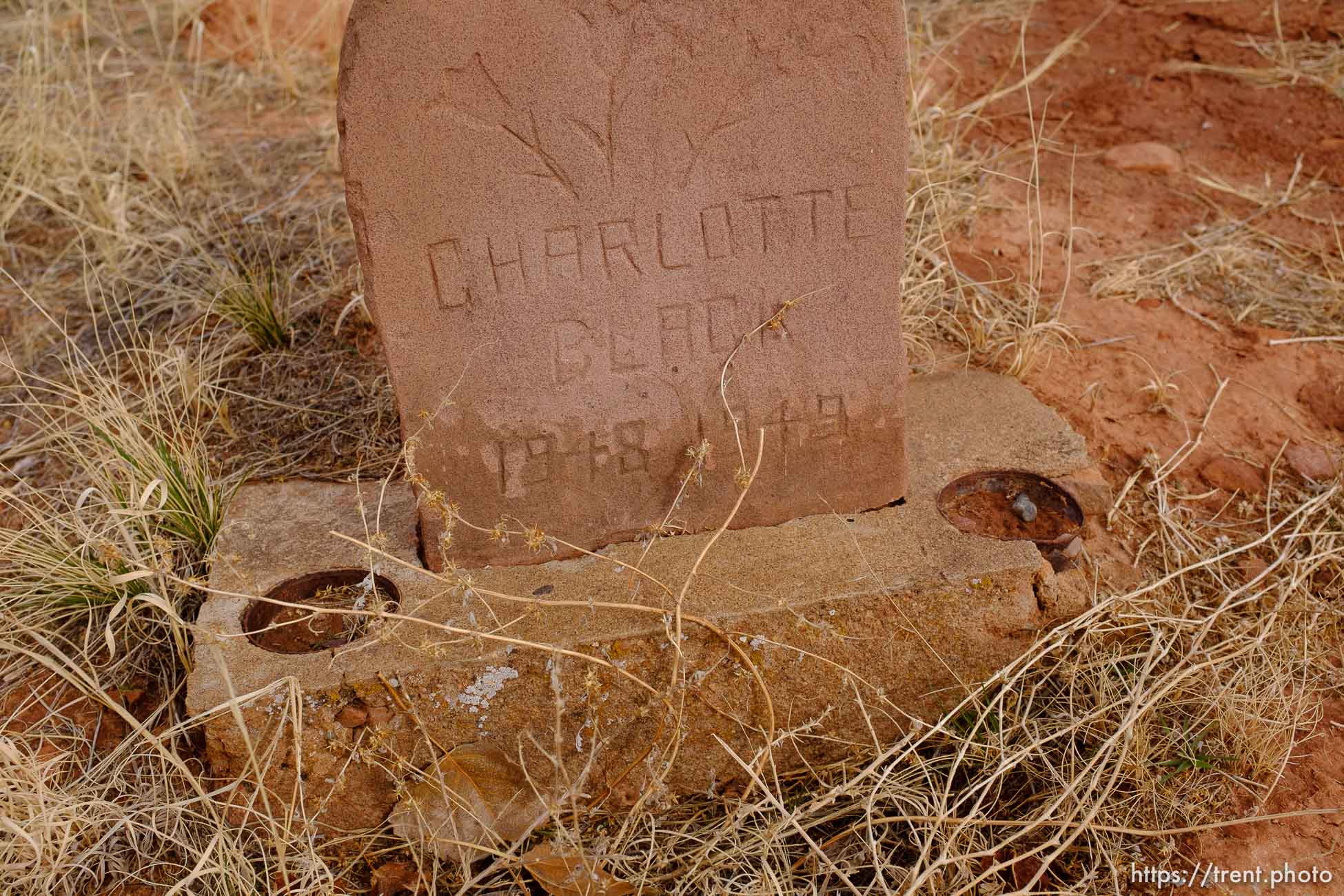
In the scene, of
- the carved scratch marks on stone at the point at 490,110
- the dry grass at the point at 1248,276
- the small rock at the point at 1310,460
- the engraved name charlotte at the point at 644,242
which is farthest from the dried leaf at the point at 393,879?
the dry grass at the point at 1248,276

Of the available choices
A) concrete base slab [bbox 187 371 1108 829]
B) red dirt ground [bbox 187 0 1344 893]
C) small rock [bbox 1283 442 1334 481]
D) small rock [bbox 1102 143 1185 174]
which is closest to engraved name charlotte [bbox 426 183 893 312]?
concrete base slab [bbox 187 371 1108 829]

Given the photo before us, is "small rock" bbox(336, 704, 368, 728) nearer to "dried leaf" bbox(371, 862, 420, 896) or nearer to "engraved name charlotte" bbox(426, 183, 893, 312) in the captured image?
"dried leaf" bbox(371, 862, 420, 896)

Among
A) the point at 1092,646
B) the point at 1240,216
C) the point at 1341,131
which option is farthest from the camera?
the point at 1341,131

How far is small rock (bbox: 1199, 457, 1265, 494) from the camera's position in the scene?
2.79 metres

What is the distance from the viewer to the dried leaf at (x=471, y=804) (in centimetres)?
204

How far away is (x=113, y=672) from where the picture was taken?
2.32 meters

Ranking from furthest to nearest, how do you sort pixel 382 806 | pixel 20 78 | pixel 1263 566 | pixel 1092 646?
pixel 20 78 < pixel 1263 566 < pixel 1092 646 < pixel 382 806

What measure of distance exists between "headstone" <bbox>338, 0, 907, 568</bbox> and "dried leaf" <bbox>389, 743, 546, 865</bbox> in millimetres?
378

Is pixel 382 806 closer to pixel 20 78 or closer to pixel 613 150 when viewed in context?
pixel 613 150

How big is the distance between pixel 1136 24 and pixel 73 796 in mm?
4617

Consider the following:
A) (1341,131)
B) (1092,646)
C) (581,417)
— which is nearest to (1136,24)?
(1341,131)

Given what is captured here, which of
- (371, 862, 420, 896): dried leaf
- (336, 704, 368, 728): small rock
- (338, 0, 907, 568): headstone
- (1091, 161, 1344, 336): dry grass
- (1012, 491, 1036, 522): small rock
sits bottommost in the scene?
(371, 862, 420, 896): dried leaf

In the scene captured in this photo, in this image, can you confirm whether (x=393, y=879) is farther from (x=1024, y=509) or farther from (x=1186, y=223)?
(x=1186, y=223)

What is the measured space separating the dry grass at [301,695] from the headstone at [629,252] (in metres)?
0.54
